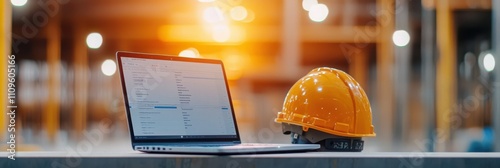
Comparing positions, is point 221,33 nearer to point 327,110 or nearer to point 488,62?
point 488,62

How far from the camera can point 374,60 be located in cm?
749

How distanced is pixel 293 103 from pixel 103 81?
5.76 meters

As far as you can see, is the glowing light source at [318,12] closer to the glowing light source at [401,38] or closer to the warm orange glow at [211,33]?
the warm orange glow at [211,33]

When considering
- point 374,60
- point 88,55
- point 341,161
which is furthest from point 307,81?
point 88,55

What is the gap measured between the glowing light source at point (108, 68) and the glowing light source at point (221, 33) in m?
1.09

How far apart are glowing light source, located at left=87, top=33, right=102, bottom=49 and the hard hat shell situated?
5928 millimetres

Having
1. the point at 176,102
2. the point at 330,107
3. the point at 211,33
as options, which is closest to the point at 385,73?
the point at 211,33

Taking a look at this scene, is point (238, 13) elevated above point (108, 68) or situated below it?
above

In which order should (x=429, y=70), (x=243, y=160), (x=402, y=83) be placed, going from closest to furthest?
(x=243, y=160) < (x=429, y=70) < (x=402, y=83)

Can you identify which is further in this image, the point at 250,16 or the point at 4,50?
the point at 250,16

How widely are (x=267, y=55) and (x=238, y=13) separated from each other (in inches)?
23.4

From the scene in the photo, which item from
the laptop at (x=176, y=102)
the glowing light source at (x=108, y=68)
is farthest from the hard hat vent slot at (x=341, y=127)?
the glowing light source at (x=108, y=68)

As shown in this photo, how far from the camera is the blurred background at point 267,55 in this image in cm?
665

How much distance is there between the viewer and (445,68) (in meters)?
6.63
